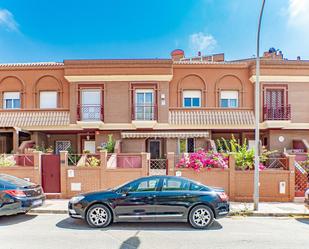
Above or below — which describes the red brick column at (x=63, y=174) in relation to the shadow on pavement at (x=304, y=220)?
above

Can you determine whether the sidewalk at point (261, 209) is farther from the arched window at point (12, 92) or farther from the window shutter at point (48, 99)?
the arched window at point (12, 92)

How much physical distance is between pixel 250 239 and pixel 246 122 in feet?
37.7

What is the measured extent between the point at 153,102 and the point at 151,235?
1134 cm

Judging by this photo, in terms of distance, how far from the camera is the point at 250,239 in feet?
21.3

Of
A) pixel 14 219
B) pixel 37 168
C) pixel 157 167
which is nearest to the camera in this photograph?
pixel 14 219

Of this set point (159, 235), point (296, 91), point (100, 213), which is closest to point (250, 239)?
point (159, 235)

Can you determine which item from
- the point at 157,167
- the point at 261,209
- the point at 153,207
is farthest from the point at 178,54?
the point at 153,207

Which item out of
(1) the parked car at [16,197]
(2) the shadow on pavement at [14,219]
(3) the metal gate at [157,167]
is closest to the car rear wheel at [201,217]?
(3) the metal gate at [157,167]

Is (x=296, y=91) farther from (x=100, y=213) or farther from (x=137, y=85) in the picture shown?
(x=100, y=213)

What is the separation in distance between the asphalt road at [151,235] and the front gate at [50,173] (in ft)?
10.7

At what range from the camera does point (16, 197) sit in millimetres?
8055

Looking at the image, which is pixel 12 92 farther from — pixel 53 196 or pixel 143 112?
pixel 53 196

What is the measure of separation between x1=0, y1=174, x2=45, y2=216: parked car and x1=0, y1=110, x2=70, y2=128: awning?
8414 millimetres

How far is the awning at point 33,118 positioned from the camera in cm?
1666
